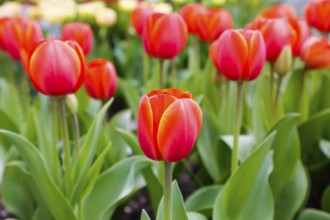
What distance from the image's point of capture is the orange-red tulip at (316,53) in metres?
1.39

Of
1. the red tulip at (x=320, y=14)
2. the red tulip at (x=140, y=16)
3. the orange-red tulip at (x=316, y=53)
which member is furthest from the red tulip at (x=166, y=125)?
the red tulip at (x=140, y=16)

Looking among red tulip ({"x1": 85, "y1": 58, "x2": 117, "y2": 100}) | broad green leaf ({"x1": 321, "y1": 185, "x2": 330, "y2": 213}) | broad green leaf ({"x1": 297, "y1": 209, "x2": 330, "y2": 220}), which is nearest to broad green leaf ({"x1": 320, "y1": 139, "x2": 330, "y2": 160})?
broad green leaf ({"x1": 321, "y1": 185, "x2": 330, "y2": 213})

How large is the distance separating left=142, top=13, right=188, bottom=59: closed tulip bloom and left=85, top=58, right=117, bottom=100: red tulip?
0.11 m

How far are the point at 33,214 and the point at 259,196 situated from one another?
2.04 feet

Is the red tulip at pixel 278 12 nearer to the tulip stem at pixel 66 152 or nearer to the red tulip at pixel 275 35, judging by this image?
the red tulip at pixel 275 35

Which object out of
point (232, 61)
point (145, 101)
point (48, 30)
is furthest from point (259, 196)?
point (48, 30)

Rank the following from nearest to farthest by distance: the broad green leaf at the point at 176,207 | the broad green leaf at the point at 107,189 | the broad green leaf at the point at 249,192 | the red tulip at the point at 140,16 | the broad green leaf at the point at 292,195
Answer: the broad green leaf at the point at 176,207 → the broad green leaf at the point at 249,192 → the broad green leaf at the point at 107,189 → the broad green leaf at the point at 292,195 → the red tulip at the point at 140,16

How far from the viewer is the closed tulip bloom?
53.7 inches

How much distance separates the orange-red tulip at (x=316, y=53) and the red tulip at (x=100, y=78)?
471 millimetres

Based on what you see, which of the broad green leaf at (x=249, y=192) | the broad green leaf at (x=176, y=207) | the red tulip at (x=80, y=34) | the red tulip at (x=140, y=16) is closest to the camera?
the broad green leaf at (x=176, y=207)

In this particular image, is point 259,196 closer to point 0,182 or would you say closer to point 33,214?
point 33,214

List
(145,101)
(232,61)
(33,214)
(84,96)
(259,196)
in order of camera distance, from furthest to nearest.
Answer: (84,96)
(33,214)
(259,196)
(232,61)
(145,101)

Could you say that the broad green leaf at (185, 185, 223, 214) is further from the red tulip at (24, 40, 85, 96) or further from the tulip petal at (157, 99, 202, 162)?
the tulip petal at (157, 99, 202, 162)

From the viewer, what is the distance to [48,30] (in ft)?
9.91
